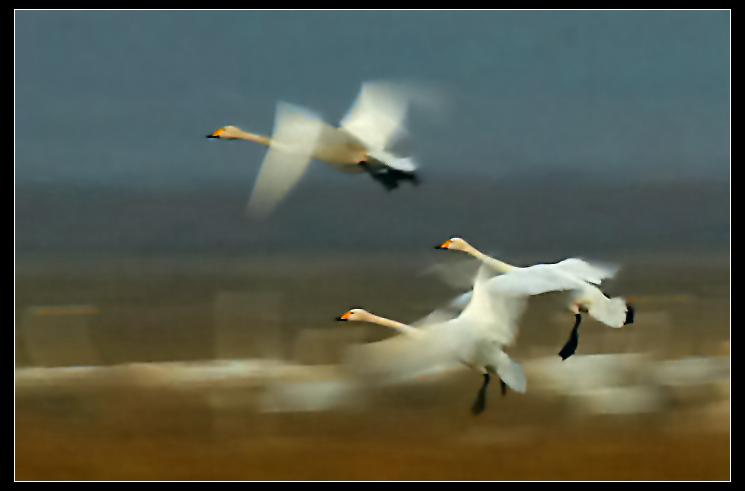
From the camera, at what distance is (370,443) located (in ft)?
13.2

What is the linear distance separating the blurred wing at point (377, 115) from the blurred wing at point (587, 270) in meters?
0.73

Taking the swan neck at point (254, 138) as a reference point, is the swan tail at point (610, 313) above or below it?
below

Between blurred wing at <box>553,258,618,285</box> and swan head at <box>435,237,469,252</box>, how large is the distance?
0.45 meters

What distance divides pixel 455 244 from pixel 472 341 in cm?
69

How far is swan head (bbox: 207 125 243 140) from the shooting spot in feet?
12.6

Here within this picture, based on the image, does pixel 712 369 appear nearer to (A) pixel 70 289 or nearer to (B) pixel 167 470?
(B) pixel 167 470

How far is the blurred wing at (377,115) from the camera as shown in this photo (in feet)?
11.6

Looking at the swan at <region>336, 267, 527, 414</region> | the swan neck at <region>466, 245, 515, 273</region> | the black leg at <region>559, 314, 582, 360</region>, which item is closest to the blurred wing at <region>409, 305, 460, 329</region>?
the swan at <region>336, 267, 527, 414</region>

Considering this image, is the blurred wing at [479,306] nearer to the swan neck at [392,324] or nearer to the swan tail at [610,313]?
the swan neck at [392,324]

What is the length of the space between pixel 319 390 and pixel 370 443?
31 centimetres

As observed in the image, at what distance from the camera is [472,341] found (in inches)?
121

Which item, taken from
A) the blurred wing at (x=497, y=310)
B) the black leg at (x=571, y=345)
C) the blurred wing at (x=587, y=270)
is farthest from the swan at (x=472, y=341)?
the black leg at (x=571, y=345)

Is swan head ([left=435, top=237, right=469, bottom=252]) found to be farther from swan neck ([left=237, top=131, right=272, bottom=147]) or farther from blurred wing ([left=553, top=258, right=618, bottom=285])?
swan neck ([left=237, top=131, right=272, bottom=147])

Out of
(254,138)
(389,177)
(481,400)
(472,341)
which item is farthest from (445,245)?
(254,138)
